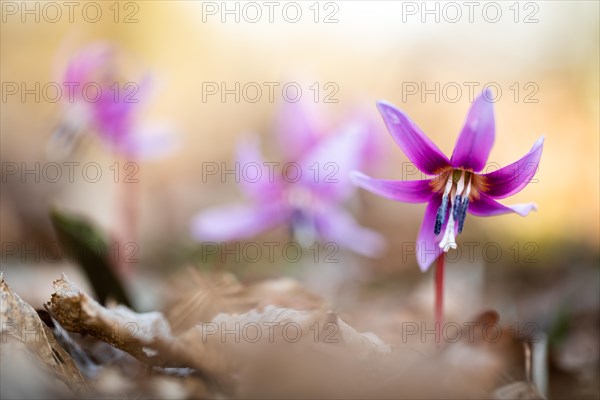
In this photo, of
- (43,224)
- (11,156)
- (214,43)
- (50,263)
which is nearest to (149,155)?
(50,263)

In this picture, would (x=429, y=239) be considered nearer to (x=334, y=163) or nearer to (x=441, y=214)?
(x=441, y=214)

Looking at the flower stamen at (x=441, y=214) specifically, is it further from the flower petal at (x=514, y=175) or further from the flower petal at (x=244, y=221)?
the flower petal at (x=244, y=221)

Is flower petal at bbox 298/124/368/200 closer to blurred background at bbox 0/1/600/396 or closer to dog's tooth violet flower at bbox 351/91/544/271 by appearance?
blurred background at bbox 0/1/600/396

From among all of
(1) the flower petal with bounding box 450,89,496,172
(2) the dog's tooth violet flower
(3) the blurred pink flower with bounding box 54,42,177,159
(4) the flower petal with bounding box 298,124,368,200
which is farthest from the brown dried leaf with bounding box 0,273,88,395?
(3) the blurred pink flower with bounding box 54,42,177,159

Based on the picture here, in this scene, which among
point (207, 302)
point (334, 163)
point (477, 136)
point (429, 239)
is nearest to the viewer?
point (477, 136)

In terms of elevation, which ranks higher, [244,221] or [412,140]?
[412,140]

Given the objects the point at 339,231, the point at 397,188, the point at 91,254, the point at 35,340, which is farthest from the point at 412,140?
the point at 339,231
